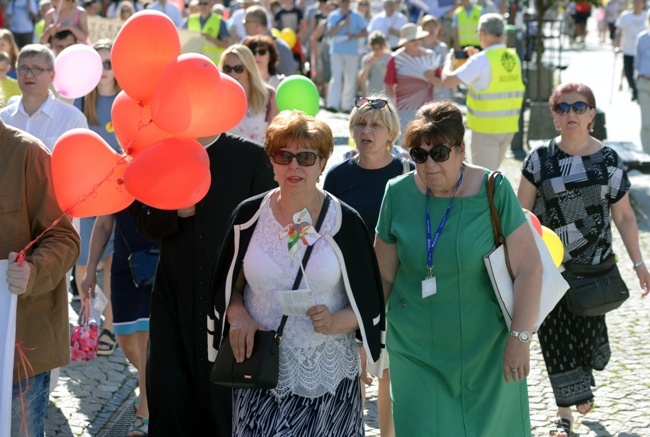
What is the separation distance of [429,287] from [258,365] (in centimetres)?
83

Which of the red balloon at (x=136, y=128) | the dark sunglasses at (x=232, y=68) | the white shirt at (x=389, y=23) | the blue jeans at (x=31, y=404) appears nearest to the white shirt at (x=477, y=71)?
the dark sunglasses at (x=232, y=68)

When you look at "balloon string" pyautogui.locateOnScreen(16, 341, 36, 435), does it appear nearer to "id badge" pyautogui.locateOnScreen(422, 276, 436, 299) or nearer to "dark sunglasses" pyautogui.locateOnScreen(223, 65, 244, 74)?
"id badge" pyautogui.locateOnScreen(422, 276, 436, 299)

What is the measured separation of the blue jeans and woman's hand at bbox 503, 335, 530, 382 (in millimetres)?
1797

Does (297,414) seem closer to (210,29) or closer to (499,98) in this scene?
(499,98)

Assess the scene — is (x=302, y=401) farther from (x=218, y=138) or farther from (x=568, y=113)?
(x=568, y=113)

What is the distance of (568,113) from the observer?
614 cm

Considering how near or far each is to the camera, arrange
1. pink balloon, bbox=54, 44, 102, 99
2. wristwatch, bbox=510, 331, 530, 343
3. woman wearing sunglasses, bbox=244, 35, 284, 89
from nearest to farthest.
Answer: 1. wristwatch, bbox=510, 331, 530, 343
2. pink balloon, bbox=54, 44, 102, 99
3. woman wearing sunglasses, bbox=244, 35, 284, 89

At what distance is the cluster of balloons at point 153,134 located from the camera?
4.52 metres

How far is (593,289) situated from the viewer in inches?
247

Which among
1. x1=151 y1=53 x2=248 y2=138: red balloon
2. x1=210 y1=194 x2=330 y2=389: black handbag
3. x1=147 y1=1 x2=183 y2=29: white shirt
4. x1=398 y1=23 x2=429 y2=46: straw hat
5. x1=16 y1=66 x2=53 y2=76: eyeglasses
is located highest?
x1=151 y1=53 x2=248 y2=138: red balloon

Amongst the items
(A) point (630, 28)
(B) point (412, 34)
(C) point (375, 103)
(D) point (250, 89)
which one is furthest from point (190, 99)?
(A) point (630, 28)

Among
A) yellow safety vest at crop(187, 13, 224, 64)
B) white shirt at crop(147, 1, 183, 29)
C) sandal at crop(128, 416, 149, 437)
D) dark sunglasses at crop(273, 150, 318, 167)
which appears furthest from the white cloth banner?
white shirt at crop(147, 1, 183, 29)

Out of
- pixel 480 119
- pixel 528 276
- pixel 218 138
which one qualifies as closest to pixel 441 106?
pixel 528 276

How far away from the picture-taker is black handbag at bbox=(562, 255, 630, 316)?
20.5ft
